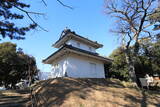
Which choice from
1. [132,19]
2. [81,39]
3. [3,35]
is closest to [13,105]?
[3,35]

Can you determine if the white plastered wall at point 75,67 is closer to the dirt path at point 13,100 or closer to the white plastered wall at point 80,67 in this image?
the white plastered wall at point 80,67

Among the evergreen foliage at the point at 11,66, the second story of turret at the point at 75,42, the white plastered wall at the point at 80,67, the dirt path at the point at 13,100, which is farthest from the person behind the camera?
the evergreen foliage at the point at 11,66

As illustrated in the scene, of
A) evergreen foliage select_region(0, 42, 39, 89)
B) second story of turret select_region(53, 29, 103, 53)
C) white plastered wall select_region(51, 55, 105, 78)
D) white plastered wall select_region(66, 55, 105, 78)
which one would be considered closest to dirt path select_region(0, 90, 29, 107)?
white plastered wall select_region(51, 55, 105, 78)

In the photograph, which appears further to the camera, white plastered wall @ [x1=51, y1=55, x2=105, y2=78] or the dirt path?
white plastered wall @ [x1=51, y1=55, x2=105, y2=78]

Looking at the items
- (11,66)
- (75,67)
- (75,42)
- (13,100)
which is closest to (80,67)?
(75,67)

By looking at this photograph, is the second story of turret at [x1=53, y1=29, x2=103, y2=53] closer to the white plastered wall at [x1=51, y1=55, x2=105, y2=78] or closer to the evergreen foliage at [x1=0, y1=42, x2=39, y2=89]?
the white plastered wall at [x1=51, y1=55, x2=105, y2=78]

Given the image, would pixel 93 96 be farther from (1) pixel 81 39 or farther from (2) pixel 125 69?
(2) pixel 125 69

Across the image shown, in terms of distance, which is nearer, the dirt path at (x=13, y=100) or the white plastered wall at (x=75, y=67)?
the dirt path at (x=13, y=100)

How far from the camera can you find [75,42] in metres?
15.1

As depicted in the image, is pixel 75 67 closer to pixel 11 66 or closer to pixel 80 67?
pixel 80 67

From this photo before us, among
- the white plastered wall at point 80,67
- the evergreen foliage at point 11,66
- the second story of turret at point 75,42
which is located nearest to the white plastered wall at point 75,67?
the white plastered wall at point 80,67

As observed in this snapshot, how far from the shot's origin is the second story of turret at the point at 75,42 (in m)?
14.6

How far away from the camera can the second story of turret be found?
48.0 ft

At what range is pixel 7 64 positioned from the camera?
1991cm
